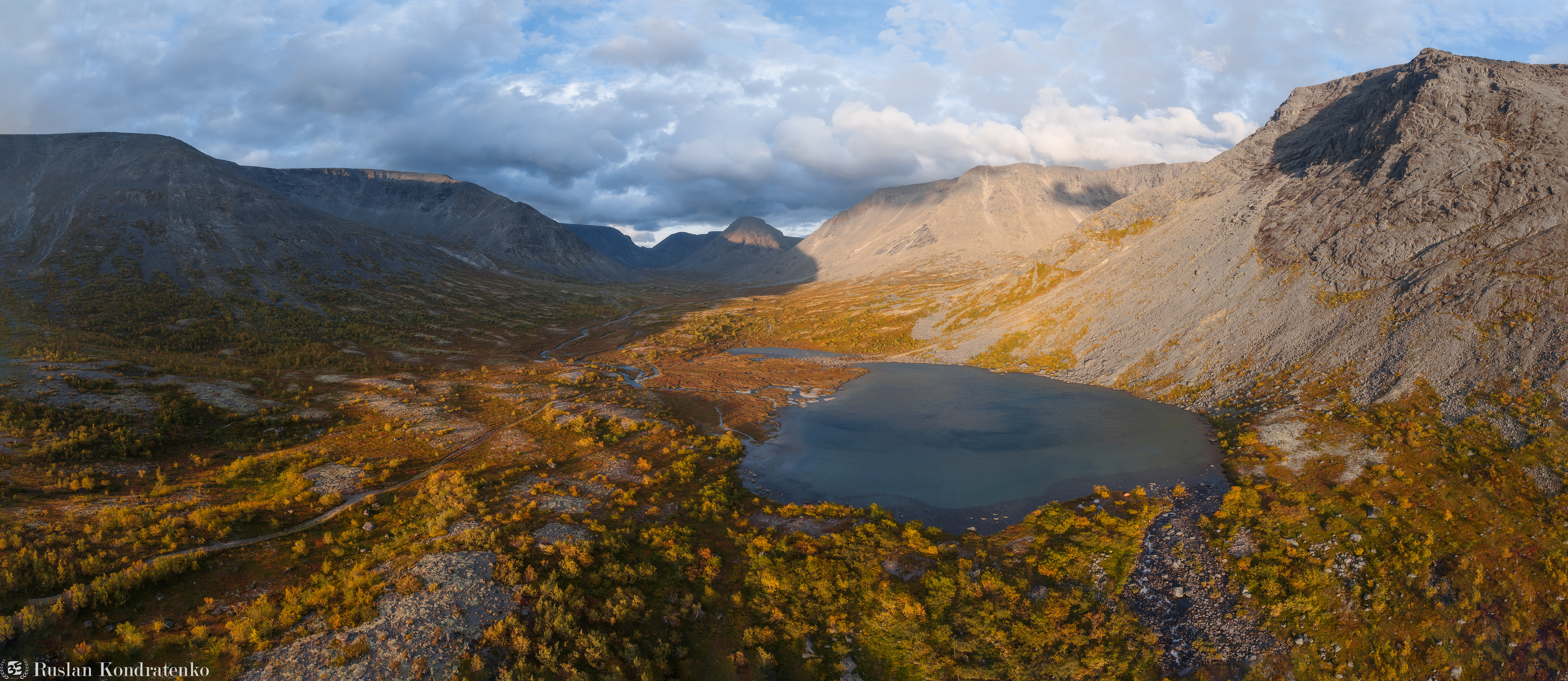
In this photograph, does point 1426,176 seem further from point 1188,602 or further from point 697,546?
point 697,546

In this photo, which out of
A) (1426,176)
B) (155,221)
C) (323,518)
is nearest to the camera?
(323,518)

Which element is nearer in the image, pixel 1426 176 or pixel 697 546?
pixel 697 546

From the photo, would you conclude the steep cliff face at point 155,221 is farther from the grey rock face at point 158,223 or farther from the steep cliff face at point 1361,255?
the steep cliff face at point 1361,255

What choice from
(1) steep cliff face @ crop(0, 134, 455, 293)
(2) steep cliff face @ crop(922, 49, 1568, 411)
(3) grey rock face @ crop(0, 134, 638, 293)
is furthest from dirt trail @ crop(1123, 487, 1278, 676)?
(1) steep cliff face @ crop(0, 134, 455, 293)

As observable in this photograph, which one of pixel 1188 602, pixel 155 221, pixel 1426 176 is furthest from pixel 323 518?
pixel 155 221

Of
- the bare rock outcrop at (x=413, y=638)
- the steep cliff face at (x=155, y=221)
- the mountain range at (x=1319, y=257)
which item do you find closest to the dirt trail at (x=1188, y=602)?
the bare rock outcrop at (x=413, y=638)

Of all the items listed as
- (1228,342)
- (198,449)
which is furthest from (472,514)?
(1228,342)

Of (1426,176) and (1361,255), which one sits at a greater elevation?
(1426,176)
